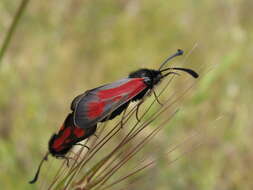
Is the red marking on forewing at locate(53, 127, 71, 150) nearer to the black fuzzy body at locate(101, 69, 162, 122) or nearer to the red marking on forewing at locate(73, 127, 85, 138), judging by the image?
the red marking on forewing at locate(73, 127, 85, 138)

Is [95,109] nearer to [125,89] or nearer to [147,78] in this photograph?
[125,89]

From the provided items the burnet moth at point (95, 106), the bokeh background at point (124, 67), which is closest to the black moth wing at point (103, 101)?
the burnet moth at point (95, 106)

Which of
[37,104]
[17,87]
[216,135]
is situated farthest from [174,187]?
[17,87]

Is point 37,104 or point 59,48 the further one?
point 59,48

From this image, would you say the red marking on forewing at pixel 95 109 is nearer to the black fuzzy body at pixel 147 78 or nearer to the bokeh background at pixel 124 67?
the black fuzzy body at pixel 147 78

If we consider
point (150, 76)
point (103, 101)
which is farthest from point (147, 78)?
point (103, 101)

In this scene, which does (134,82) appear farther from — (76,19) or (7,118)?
(76,19)
